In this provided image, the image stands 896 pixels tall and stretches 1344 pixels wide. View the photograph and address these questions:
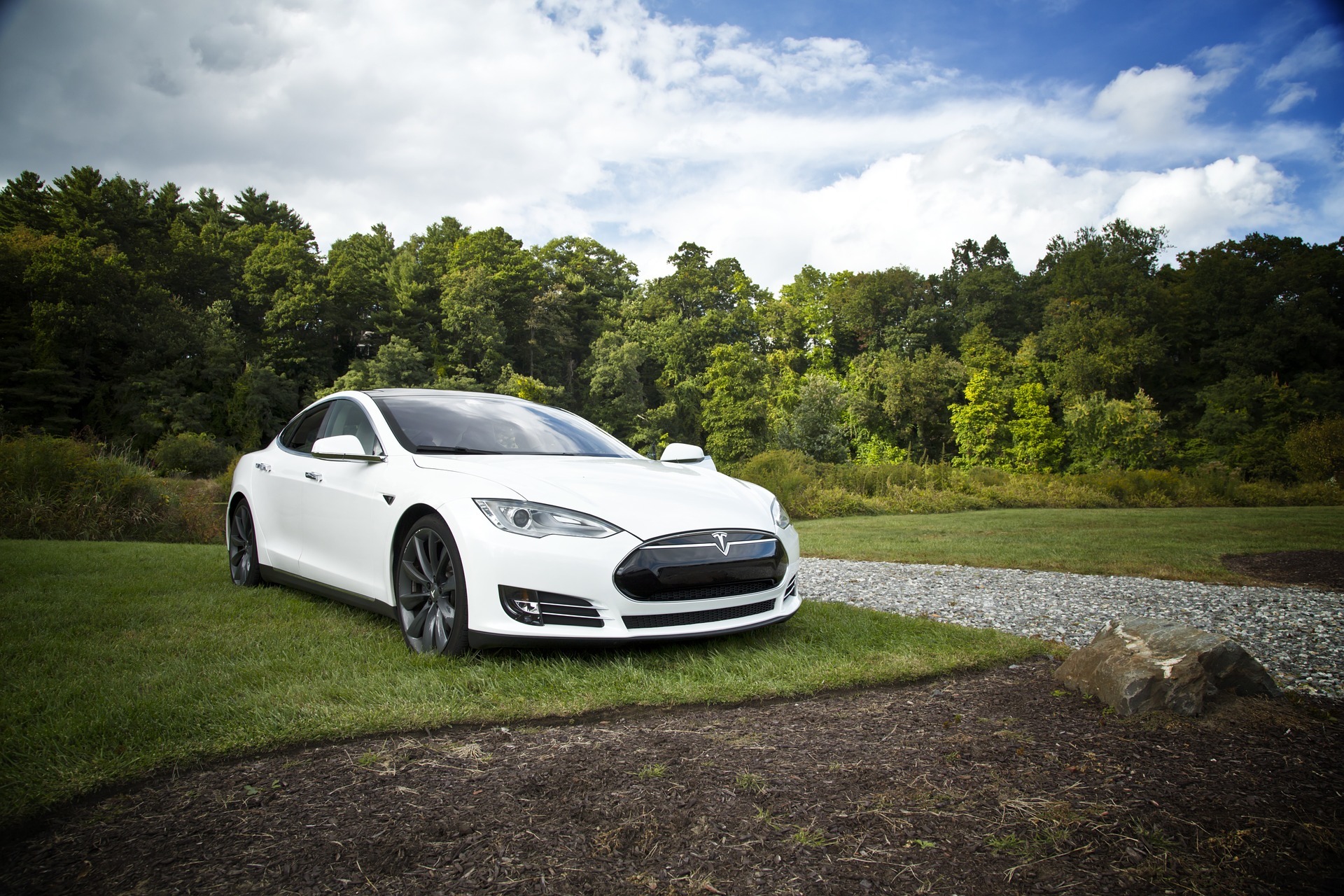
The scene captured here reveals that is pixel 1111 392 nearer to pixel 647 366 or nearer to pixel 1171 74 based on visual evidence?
pixel 647 366

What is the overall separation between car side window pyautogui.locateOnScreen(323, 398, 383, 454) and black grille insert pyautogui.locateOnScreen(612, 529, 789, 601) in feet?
6.30

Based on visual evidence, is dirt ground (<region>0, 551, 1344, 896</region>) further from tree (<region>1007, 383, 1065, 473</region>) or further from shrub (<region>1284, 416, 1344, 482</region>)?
tree (<region>1007, 383, 1065, 473</region>)

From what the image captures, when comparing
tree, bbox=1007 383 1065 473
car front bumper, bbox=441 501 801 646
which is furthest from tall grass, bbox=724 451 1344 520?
tree, bbox=1007 383 1065 473

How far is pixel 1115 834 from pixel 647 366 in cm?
6141

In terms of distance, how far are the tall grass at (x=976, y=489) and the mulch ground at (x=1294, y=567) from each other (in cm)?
950

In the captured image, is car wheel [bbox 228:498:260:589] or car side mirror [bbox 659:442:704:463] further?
car wheel [bbox 228:498:260:589]

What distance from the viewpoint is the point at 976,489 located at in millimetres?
21484

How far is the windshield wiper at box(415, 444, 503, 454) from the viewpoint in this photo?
442cm

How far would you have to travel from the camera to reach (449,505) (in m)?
3.85

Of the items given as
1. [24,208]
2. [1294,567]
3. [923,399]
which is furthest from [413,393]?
[24,208]

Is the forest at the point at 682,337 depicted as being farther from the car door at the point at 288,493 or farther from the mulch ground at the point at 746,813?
the car door at the point at 288,493

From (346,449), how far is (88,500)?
8.88 meters

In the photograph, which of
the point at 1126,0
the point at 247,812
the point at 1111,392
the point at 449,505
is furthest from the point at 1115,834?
the point at 1111,392

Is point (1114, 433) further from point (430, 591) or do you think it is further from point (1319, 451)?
point (430, 591)
